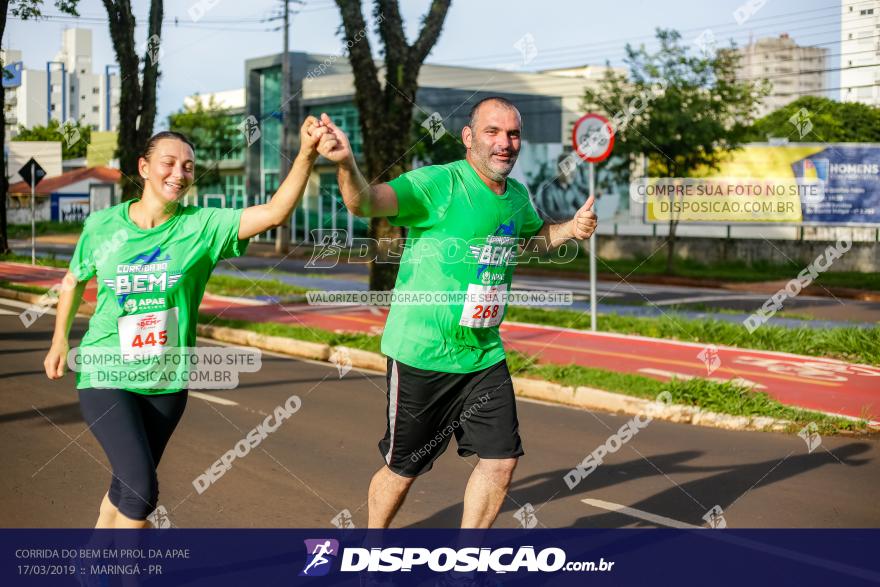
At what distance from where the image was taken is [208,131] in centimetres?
5434

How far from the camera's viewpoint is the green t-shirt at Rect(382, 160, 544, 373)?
4.25 metres

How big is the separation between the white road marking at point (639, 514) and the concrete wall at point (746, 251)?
998 inches

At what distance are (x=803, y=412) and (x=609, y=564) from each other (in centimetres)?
432

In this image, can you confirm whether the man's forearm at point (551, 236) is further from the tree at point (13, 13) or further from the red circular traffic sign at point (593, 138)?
the tree at point (13, 13)

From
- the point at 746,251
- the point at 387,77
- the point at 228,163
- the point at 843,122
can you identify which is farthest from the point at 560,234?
the point at 228,163

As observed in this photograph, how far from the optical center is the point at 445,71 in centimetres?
5491

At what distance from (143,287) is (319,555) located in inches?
63.5

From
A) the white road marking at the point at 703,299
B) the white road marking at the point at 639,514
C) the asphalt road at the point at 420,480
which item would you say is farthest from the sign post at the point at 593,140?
the white road marking at the point at 703,299

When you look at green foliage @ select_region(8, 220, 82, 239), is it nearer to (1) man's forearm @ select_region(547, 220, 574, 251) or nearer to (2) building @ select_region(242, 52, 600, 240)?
(2) building @ select_region(242, 52, 600, 240)

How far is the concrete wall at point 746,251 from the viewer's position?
29516 millimetres

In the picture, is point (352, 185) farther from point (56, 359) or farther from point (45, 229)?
point (45, 229)

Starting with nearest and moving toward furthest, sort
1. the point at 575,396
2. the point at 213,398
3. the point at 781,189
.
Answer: the point at 213,398, the point at 575,396, the point at 781,189

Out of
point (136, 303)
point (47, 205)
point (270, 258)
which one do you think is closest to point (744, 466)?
point (136, 303)

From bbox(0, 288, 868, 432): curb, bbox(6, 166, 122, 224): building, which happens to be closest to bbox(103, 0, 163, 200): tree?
bbox(0, 288, 868, 432): curb
